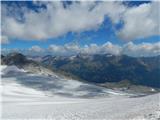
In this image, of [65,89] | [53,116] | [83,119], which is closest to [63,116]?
[53,116]

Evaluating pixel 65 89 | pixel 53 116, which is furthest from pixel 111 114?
pixel 65 89

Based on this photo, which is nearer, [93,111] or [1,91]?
[93,111]

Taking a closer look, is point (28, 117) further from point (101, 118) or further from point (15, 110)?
point (101, 118)

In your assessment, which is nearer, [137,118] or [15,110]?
[137,118]

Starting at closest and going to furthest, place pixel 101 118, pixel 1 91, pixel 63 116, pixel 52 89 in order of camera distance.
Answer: pixel 101 118
pixel 63 116
pixel 1 91
pixel 52 89

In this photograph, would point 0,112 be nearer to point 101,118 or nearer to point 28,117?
point 28,117

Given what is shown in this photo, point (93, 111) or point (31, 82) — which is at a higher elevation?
point (31, 82)

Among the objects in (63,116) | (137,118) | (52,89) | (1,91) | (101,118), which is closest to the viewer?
(137,118)

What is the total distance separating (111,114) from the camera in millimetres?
27516

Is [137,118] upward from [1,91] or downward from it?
downward

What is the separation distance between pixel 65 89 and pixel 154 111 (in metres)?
44.5

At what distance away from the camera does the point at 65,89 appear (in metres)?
67.0

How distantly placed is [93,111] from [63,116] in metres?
3.85

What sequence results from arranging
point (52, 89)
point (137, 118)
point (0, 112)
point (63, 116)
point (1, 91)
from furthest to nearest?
point (52, 89)
point (1, 91)
point (0, 112)
point (63, 116)
point (137, 118)
